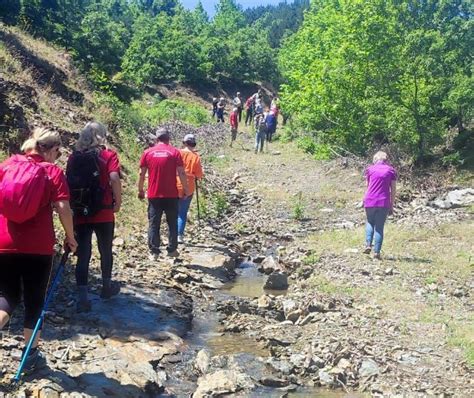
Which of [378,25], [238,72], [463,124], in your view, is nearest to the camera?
[378,25]

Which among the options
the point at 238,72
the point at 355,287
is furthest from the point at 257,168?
the point at 238,72

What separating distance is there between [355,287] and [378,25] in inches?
402

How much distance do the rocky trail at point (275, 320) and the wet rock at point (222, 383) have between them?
0.5 inches

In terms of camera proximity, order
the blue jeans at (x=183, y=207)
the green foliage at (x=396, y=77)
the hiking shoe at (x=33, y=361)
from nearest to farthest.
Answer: the hiking shoe at (x=33, y=361) → the blue jeans at (x=183, y=207) → the green foliage at (x=396, y=77)

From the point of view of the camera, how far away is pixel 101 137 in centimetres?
627

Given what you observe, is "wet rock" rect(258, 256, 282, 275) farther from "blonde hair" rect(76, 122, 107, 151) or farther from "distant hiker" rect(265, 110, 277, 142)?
"distant hiker" rect(265, 110, 277, 142)

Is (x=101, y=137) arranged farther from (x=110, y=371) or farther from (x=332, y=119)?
(x=332, y=119)

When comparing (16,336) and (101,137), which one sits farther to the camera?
(101,137)

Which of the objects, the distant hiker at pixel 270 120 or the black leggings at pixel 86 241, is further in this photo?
the distant hiker at pixel 270 120

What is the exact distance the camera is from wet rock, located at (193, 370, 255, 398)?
5.46 meters

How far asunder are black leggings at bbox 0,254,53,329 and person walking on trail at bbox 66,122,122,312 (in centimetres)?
171

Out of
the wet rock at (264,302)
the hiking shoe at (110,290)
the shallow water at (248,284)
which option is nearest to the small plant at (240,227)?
the shallow water at (248,284)

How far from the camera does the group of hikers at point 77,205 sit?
4383 mm

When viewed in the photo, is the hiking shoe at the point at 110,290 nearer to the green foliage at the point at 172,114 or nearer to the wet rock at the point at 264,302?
the wet rock at the point at 264,302
